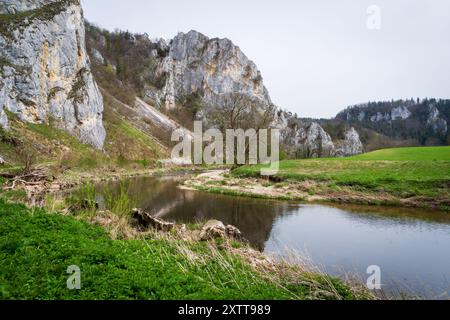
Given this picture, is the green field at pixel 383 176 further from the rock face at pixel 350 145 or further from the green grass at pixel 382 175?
the rock face at pixel 350 145

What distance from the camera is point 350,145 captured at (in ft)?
410

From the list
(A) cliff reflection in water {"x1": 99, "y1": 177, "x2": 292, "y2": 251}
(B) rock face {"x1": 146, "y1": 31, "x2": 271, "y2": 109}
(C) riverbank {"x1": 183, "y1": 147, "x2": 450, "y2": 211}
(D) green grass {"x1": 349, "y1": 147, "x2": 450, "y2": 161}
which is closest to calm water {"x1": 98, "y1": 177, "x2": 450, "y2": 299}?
(A) cliff reflection in water {"x1": 99, "y1": 177, "x2": 292, "y2": 251}

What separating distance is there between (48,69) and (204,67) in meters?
85.2

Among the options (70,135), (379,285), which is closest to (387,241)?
(379,285)

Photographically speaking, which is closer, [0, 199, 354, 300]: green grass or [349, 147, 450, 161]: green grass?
[0, 199, 354, 300]: green grass

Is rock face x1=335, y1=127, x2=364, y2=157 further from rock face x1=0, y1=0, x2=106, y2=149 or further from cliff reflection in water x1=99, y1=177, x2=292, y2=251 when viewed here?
cliff reflection in water x1=99, y1=177, x2=292, y2=251

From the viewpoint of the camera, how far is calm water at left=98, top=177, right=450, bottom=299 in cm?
932

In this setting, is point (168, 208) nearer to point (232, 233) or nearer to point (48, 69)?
point (232, 233)

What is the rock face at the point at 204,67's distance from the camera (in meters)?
122

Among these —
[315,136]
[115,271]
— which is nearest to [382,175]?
[115,271]

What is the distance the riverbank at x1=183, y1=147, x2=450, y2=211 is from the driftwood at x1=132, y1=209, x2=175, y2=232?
1350cm

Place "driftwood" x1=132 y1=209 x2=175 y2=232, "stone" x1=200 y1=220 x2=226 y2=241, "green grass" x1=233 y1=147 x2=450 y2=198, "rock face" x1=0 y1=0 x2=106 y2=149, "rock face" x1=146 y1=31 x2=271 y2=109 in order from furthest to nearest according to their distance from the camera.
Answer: "rock face" x1=146 y1=31 x2=271 y2=109 → "rock face" x1=0 y1=0 x2=106 y2=149 → "green grass" x1=233 y1=147 x2=450 y2=198 → "driftwood" x1=132 y1=209 x2=175 y2=232 → "stone" x1=200 y1=220 x2=226 y2=241

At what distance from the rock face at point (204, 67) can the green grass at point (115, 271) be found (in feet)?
358

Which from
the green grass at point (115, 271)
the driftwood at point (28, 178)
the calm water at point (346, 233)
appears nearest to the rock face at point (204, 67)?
the driftwood at point (28, 178)
